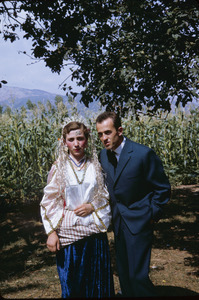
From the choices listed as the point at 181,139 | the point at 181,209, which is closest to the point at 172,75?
the point at 181,209

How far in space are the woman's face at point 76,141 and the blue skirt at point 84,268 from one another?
695 mm

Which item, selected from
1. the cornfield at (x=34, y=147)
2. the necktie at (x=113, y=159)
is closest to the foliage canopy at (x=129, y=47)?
the necktie at (x=113, y=159)

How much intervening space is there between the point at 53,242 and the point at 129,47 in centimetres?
256

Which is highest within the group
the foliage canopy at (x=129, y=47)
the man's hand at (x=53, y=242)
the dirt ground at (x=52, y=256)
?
the foliage canopy at (x=129, y=47)

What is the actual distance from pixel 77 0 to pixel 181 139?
5465mm

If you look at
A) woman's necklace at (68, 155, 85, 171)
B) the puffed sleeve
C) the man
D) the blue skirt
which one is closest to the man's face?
the man

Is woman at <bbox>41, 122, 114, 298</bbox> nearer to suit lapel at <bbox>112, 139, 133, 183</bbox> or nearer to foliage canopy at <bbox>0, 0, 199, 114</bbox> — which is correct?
suit lapel at <bbox>112, 139, 133, 183</bbox>

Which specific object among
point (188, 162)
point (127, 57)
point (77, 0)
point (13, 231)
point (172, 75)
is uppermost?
point (77, 0)

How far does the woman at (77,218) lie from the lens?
7.53 feet

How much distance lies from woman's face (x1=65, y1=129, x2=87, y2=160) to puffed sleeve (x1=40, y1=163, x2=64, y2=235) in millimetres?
231

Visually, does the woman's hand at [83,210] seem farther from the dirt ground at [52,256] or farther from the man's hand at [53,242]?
the dirt ground at [52,256]

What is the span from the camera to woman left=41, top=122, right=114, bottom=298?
7.53ft

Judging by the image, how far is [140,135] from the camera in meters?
8.13

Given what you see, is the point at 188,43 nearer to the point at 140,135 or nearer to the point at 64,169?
the point at 64,169
